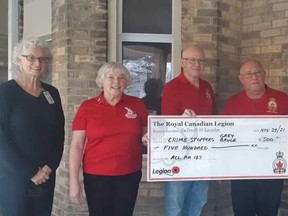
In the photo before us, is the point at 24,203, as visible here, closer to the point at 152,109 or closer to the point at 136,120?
the point at 136,120

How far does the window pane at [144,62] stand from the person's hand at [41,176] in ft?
7.25

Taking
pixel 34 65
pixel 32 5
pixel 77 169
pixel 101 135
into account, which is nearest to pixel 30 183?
pixel 77 169

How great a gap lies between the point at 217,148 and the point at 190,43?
1.68 m

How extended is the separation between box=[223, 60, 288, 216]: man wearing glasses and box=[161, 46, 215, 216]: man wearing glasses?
298 mm

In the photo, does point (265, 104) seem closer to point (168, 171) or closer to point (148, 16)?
point (168, 171)

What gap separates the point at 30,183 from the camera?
10.4ft

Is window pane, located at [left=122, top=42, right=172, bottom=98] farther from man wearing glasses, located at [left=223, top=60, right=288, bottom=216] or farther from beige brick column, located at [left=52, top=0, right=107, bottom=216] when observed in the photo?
man wearing glasses, located at [left=223, top=60, right=288, bottom=216]

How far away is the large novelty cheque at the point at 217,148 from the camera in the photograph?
369cm

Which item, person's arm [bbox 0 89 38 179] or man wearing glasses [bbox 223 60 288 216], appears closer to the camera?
person's arm [bbox 0 89 38 179]

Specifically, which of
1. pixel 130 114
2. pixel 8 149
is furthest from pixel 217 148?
pixel 8 149

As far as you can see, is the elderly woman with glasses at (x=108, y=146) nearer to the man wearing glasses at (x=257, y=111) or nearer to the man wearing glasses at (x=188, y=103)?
the man wearing glasses at (x=188, y=103)

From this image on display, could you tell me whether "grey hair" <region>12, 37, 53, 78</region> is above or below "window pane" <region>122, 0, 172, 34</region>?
below

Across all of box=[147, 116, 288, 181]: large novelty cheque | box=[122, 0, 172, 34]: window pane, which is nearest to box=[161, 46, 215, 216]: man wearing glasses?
box=[147, 116, 288, 181]: large novelty cheque

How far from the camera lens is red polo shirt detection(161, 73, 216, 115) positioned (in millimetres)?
3713
